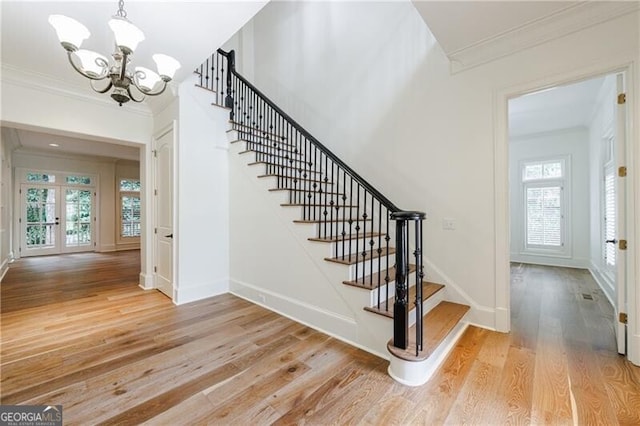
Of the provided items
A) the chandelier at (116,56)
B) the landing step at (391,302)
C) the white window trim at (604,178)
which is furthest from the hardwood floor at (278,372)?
the chandelier at (116,56)

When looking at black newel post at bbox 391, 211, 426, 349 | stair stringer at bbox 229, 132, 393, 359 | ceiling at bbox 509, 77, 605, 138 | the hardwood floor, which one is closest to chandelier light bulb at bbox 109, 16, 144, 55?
stair stringer at bbox 229, 132, 393, 359

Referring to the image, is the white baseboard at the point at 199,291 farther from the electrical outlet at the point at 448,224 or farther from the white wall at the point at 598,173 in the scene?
the white wall at the point at 598,173

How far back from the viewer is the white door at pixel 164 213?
12.3 ft

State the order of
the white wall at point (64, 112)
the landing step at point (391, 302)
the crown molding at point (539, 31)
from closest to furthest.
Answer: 1. the crown molding at point (539, 31)
2. the landing step at point (391, 302)
3. the white wall at point (64, 112)

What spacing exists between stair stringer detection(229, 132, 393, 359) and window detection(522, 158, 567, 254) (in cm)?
589

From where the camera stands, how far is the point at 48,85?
10.8ft

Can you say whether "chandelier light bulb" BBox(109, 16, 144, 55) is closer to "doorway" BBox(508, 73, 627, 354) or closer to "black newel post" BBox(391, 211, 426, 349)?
"black newel post" BBox(391, 211, 426, 349)

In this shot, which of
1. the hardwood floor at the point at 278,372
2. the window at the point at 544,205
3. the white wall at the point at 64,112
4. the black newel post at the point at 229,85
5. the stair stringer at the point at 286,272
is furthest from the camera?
the window at the point at 544,205

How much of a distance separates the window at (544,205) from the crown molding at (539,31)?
483cm

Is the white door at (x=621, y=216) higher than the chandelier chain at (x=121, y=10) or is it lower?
lower

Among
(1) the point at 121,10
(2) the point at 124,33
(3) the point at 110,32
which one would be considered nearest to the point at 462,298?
(2) the point at 124,33

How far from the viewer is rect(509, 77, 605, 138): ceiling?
13.5 feet

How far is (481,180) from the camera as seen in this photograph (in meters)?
2.77

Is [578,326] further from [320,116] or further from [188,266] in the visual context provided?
[188,266]
